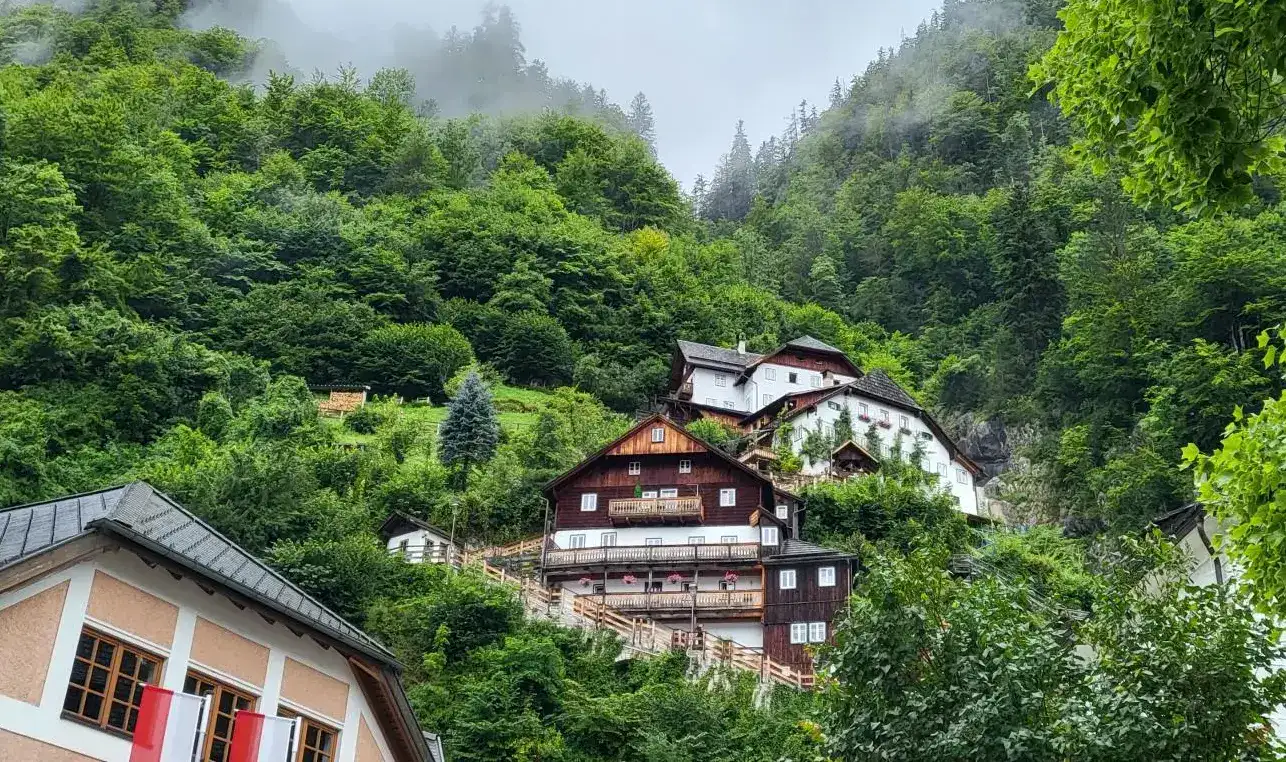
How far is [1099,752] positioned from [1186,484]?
32.5 m

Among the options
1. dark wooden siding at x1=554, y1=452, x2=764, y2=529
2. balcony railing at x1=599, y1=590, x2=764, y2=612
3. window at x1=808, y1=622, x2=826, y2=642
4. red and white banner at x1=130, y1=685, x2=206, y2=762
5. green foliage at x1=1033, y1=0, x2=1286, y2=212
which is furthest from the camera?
dark wooden siding at x1=554, y1=452, x2=764, y2=529

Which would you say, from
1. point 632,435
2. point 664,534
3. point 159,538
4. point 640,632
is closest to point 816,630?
point 640,632

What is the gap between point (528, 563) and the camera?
42281mm

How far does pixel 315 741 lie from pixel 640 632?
2201 cm

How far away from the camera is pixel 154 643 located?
12344mm

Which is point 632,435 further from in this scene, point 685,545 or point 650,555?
point 650,555

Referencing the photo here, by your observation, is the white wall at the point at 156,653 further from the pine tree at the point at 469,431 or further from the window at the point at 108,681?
the pine tree at the point at 469,431

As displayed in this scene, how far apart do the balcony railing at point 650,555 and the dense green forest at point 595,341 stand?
4925mm

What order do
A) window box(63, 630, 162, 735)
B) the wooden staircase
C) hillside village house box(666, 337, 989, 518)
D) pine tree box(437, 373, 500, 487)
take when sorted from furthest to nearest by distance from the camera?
hillside village house box(666, 337, 989, 518), pine tree box(437, 373, 500, 487), the wooden staircase, window box(63, 630, 162, 735)

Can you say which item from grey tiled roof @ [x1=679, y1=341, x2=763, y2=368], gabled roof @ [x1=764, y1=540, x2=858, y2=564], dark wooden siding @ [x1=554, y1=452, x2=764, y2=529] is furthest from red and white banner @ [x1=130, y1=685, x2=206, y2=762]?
grey tiled roof @ [x1=679, y1=341, x2=763, y2=368]

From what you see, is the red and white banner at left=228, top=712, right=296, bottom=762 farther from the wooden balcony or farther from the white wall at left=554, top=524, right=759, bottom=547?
the white wall at left=554, top=524, right=759, bottom=547

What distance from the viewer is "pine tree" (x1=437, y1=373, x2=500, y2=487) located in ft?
170

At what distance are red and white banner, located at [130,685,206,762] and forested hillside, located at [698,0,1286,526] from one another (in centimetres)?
999

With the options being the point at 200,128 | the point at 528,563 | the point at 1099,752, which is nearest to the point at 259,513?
the point at 528,563
